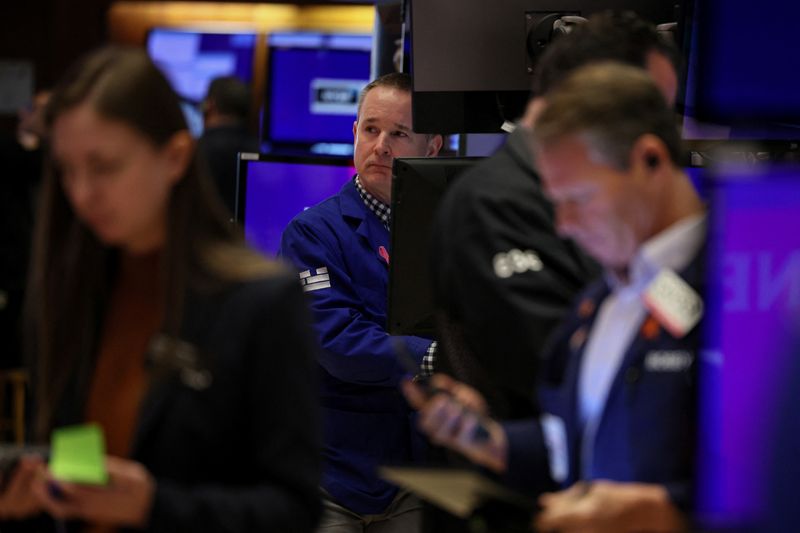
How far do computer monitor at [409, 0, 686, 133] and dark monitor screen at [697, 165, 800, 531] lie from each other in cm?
189

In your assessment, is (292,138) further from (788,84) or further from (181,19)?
(788,84)

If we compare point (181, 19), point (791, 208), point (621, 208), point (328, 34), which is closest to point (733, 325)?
point (791, 208)

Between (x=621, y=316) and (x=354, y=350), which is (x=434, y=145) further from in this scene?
(x=621, y=316)

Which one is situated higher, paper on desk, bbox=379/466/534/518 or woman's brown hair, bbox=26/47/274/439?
woman's brown hair, bbox=26/47/274/439

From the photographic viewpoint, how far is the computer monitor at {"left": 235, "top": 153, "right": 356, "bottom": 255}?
4.53m

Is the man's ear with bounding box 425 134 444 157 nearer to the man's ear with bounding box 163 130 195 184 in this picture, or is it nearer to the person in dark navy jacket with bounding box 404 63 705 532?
the man's ear with bounding box 163 130 195 184

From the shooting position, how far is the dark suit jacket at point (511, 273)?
7.16ft

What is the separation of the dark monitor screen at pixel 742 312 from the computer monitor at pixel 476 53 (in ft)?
6.21

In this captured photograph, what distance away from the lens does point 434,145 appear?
4.12 meters

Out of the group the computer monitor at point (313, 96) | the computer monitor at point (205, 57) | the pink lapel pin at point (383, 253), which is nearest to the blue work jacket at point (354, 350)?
the pink lapel pin at point (383, 253)

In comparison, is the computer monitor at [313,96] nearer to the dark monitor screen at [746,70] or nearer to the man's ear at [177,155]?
the man's ear at [177,155]

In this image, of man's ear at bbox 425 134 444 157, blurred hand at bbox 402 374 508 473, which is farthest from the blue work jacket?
blurred hand at bbox 402 374 508 473

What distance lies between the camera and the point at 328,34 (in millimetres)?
10500

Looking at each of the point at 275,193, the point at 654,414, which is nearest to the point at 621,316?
the point at 654,414
